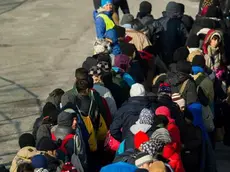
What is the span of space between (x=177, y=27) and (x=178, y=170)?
5.83 meters

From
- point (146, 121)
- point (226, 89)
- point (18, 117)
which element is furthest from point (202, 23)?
point (146, 121)

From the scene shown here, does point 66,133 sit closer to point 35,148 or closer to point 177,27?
point 35,148

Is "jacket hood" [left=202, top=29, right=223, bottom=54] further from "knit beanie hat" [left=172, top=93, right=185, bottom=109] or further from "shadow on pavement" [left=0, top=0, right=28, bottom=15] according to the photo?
"shadow on pavement" [left=0, top=0, right=28, bottom=15]

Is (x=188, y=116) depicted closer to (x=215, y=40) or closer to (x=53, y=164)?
(x=53, y=164)

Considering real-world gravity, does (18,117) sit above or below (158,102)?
below

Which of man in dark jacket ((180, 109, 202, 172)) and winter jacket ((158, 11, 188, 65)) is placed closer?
man in dark jacket ((180, 109, 202, 172))

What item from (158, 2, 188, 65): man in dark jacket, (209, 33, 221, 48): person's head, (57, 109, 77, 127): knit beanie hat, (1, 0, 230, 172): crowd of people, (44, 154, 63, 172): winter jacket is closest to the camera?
(44, 154, 63, 172): winter jacket

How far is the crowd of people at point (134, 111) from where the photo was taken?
25.7 ft

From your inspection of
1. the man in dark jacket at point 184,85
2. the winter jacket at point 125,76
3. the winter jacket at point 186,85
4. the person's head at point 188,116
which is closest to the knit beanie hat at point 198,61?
the man in dark jacket at point 184,85

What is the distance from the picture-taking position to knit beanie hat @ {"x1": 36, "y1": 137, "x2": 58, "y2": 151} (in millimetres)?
7852

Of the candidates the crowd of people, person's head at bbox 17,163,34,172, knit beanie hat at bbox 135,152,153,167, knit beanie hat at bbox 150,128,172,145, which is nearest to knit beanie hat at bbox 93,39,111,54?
the crowd of people

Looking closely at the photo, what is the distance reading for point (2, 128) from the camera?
12.3 m

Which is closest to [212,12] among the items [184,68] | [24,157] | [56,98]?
[184,68]

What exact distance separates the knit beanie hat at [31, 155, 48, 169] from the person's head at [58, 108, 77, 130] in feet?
3.71
